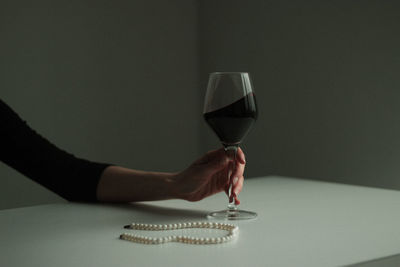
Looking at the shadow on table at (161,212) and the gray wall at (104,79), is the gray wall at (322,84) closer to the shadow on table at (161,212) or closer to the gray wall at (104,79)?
the gray wall at (104,79)

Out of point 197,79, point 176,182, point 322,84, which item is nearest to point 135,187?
point 176,182

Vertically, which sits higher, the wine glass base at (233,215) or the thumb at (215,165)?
the thumb at (215,165)

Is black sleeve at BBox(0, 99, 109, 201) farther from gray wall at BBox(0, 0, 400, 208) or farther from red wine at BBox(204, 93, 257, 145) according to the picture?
gray wall at BBox(0, 0, 400, 208)

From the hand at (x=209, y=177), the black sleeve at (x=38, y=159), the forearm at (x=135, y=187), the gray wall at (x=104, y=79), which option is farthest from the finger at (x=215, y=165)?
the gray wall at (x=104, y=79)

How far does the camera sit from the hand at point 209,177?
1.04 metres

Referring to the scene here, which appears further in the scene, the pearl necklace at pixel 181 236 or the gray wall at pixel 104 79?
the gray wall at pixel 104 79

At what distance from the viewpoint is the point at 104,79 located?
10.9 feet

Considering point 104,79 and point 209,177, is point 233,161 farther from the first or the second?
point 104,79

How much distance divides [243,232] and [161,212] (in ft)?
0.82

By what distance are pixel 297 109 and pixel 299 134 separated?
12 cm

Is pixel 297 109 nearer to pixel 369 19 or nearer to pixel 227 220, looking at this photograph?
pixel 369 19

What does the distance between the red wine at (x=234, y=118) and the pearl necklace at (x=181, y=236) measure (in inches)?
6.8

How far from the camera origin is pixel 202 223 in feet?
2.98

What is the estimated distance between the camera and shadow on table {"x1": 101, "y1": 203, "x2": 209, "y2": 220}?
1010 mm
